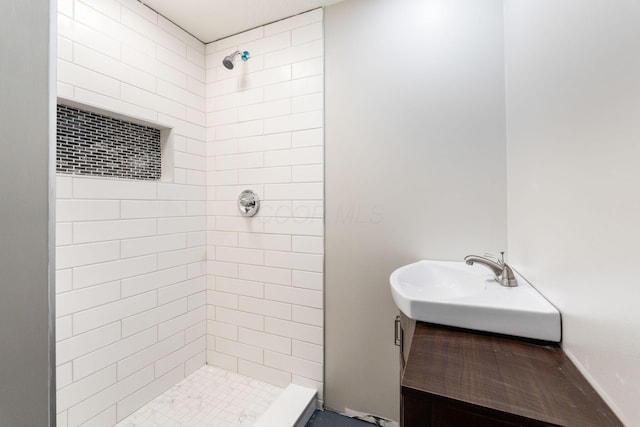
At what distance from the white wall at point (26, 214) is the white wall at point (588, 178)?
93 cm

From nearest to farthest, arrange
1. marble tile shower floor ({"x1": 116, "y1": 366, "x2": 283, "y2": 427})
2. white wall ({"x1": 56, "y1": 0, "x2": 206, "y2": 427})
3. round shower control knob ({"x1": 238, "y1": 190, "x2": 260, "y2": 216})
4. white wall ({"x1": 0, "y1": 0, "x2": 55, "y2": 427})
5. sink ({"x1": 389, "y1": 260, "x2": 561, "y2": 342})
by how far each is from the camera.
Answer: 1. white wall ({"x1": 0, "y1": 0, "x2": 55, "y2": 427})
2. sink ({"x1": 389, "y1": 260, "x2": 561, "y2": 342})
3. white wall ({"x1": 56, "y1": 0, "x2": 206, "y2": 427})
4. marble tile shower floor ({"x1": 116, "y1": 366, "x2": 283, "y2": 427})
5. round shower control knob ({"x1": 238, "y1": 190, "x2": 260, "y2": 216})

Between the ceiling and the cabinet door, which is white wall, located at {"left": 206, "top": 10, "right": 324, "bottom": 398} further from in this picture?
the cabinet door

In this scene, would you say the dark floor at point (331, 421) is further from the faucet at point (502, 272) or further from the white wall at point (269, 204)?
the faucet at point (502, 272)

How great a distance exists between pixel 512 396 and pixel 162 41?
7.51 ft

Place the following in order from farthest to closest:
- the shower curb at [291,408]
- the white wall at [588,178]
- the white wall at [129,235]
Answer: the shower curb at [291,408], the white wall at [129,235], the white wall at [588,178]

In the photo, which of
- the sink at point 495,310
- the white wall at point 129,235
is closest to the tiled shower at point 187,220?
the white wall at point 129,235

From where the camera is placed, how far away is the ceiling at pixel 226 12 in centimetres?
155

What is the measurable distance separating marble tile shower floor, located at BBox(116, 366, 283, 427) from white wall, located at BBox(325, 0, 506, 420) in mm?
448

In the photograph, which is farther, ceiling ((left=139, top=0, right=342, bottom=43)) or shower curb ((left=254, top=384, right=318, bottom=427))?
ceiling ((left=139, top=0, right=342, bottom=43))

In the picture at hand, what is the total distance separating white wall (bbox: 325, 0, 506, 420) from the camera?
4.22 ft

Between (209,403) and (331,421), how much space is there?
73 cm

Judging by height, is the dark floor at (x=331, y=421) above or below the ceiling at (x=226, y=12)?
below

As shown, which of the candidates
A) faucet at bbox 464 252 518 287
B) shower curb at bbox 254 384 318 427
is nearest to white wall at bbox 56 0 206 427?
shower curb at bbox 254 384 318 427

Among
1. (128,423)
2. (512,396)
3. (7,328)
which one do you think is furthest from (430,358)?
(128,423)
